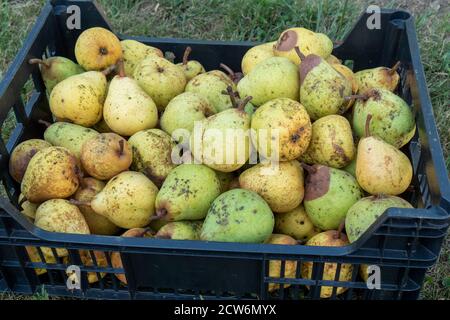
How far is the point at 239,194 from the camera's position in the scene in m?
1.76

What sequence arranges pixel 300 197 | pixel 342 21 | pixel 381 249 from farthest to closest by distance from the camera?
pixel 342 21, pixel 300 197, pixel 381 249

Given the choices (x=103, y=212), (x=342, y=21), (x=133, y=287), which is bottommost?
(x=133, y=287)

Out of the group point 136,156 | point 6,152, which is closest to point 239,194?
point 136,156

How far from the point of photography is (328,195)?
6.02 ft

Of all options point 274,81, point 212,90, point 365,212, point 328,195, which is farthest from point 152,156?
point 365,212

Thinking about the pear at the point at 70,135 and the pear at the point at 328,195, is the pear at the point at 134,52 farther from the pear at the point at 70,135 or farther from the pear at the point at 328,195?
the pear at the point at 328,195

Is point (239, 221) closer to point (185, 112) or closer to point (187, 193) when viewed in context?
point (187, 193)

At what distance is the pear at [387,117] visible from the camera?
6.43 ft

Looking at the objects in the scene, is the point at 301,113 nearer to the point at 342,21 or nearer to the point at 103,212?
the point at 103,212

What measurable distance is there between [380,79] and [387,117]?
29 cm

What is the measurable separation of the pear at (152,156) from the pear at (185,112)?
0.08 m

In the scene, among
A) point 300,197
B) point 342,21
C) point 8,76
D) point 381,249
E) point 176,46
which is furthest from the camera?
point 342,21

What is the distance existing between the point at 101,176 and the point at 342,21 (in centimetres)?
187

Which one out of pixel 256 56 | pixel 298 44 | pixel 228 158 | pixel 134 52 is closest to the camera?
pixel 228 158
